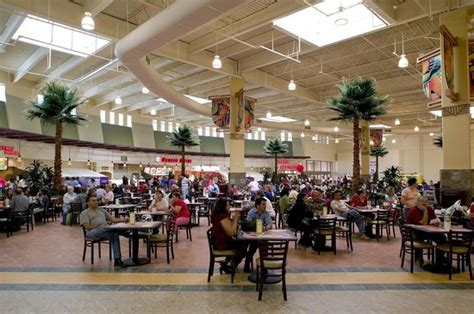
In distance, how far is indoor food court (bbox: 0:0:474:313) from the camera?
4.53 m

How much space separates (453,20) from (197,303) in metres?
9.04

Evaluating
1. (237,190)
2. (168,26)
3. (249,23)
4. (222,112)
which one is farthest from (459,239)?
(222,112)

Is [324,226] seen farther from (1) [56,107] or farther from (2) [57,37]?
(1) [56,107]

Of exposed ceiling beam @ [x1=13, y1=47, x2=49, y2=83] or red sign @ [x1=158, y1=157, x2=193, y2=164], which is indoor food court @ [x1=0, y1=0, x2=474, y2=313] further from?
red sign @ [x1=158, y1=157, x2=193, y2=164]

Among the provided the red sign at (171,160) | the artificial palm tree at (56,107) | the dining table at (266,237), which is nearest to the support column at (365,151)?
the red sign at (171,160)

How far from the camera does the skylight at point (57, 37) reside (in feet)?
32.6

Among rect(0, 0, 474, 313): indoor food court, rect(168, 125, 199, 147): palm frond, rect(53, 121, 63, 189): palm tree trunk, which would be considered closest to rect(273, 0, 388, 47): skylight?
rect(0, 0, 474, 313): indoor food court

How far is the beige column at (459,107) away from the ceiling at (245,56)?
1.69 ft

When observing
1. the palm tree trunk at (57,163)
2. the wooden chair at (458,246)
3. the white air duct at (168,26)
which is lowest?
the wooden chair at (458,246)

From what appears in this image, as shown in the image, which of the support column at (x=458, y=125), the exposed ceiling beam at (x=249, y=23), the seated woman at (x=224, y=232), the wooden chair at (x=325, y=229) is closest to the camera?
the seated woman at (x=224, y=232)

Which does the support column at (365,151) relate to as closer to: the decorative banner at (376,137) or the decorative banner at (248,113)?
the decorative banner at (376,137)

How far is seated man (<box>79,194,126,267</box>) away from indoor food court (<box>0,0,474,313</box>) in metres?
0.02

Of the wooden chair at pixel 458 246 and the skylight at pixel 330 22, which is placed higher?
the skylight at pixel 330 22

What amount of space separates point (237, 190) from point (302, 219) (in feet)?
21.9
